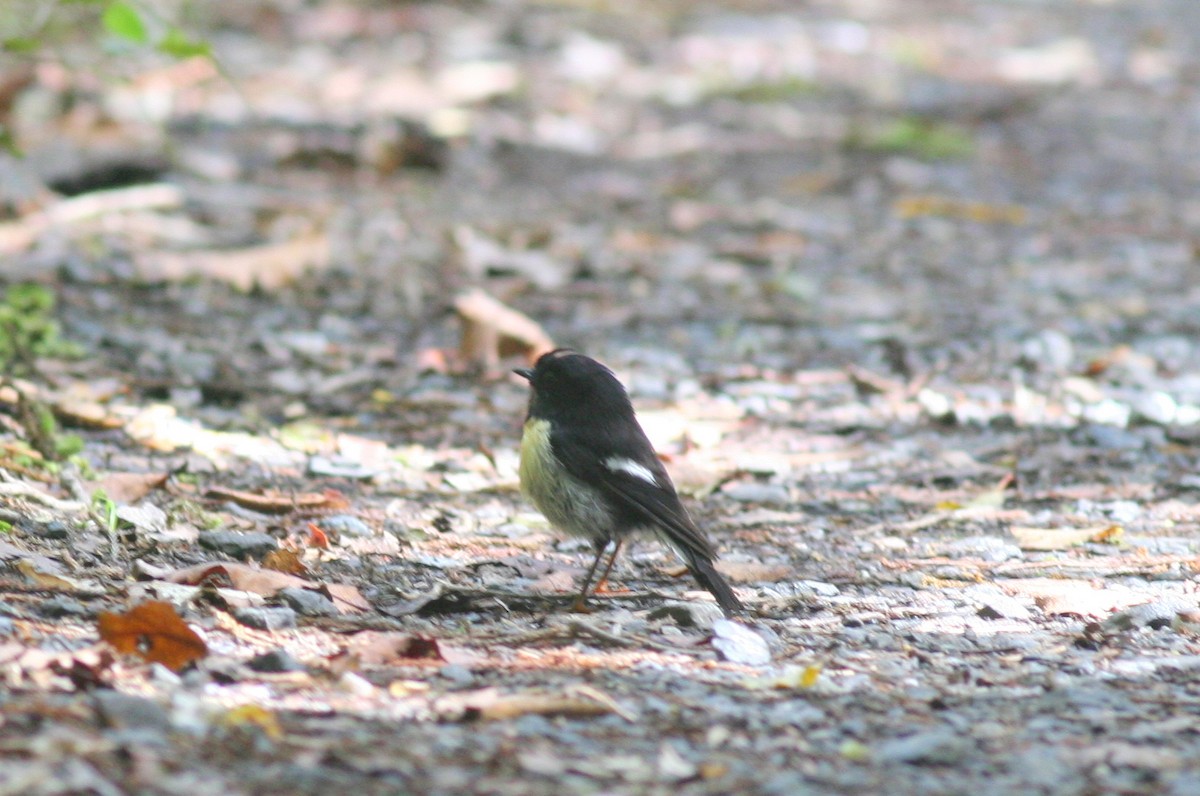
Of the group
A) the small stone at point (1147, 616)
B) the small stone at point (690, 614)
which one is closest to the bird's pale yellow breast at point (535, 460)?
the small stone at point (690, 614)

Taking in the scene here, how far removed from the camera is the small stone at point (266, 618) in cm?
365

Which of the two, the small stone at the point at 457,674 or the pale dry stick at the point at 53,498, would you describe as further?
the pale dry stick at the point at 53,498

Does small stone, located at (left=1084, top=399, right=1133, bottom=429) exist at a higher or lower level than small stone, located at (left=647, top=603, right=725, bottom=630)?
higher

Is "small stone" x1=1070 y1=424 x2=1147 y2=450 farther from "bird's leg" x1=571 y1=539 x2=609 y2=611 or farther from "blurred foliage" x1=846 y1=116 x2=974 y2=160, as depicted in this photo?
"blurred foliage" x1=846 y1=116 x2=974 y2=160

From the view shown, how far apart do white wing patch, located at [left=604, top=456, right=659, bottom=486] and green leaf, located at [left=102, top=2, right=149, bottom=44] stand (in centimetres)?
269

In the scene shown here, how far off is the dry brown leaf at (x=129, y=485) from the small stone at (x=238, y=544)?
0.44m

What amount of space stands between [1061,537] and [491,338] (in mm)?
2839

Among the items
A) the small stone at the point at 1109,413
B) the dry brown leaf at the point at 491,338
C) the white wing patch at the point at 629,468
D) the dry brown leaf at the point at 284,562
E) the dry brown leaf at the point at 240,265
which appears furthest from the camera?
the dry brown leaf at the point at 240,265

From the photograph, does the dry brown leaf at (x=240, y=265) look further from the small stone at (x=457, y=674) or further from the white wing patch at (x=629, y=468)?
the small stone at (x=457, y=674)

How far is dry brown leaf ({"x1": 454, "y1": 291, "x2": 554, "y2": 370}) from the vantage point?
22.7ft

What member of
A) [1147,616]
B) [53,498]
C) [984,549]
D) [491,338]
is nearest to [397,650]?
[53,498]

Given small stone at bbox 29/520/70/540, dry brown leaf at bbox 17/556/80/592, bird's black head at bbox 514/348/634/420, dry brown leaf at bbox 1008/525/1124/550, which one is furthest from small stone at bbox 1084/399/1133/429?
dry brown leaf at bbox 17/556/80/592

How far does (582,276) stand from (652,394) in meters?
2.01

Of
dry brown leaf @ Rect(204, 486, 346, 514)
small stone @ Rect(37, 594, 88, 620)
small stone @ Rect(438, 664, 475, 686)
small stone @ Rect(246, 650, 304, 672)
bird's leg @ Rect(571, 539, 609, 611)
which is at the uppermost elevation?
small stone @ Rect(246, 650, 304, 672)
